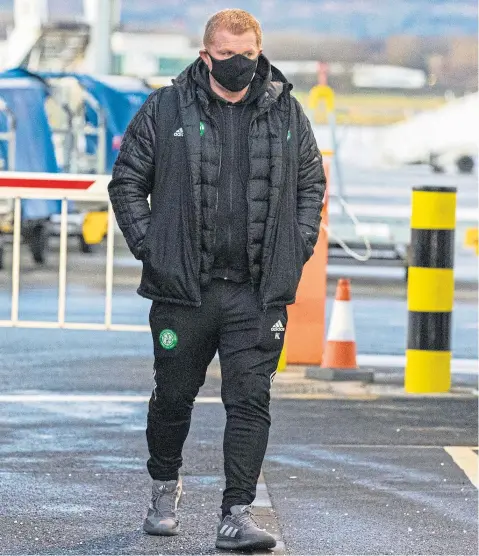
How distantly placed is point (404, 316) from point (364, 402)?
4684mm

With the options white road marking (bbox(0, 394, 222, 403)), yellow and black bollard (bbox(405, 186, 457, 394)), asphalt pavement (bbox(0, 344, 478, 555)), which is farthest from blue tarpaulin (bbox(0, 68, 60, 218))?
Result: yellow and black bollard (bbox(405, 186, 457, 394))

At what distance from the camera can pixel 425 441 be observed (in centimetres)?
765

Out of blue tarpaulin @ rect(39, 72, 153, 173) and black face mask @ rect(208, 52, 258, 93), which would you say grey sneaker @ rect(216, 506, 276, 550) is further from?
A: blue tarpaulin @ rect(39, 72, 153, 173)

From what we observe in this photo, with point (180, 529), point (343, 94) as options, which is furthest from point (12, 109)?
point (343, 94)

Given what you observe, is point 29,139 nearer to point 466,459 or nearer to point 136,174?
point 466,459

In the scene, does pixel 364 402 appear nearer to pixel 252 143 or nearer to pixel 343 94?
pixel 252 143

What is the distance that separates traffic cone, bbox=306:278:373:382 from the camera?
9.47 meters

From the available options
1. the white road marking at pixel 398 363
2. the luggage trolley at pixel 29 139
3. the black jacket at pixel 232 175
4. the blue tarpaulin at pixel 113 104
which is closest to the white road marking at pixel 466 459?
the black jacket at pixel 232 175

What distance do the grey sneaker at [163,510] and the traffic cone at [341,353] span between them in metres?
3.66

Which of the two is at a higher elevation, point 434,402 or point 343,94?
point 343,94

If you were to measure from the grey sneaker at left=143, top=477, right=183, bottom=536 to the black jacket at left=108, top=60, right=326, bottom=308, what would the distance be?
A: 2.30ft

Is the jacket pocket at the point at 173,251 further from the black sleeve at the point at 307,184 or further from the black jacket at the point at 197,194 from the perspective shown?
the black sleeve at the point at 307,184

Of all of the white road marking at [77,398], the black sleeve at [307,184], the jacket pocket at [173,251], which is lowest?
the white road marking at [77,398]

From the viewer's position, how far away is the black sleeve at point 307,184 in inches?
225
